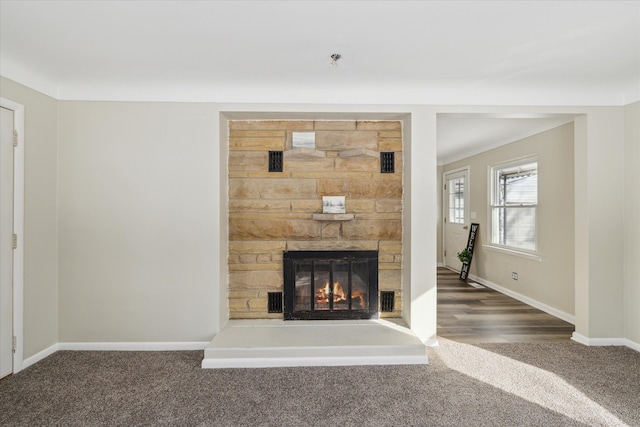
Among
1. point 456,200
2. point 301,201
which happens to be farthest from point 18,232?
point 456,200

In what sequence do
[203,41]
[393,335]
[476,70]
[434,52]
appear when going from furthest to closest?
[393,335] < [476,70] < [434,52] < [203,41]

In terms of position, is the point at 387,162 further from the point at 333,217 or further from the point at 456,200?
the point at 456,200

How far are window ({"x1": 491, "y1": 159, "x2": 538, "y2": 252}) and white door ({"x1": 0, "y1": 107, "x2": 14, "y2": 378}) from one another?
566 cm

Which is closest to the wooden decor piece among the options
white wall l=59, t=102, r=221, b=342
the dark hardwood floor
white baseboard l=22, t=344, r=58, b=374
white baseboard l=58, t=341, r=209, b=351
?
the dark hardwood floor

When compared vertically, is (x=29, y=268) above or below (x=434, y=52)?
below

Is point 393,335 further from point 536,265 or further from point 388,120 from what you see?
point 536,265

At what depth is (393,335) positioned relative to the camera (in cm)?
302

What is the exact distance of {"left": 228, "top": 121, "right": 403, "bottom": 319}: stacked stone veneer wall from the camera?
11.4 feet

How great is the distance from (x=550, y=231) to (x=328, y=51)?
3628 millimetres

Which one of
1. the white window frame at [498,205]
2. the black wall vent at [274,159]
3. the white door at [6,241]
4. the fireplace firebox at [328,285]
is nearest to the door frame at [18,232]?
the white door at [6,241]

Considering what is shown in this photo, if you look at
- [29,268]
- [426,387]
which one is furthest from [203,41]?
[426,387]

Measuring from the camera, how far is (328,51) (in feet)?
7.84

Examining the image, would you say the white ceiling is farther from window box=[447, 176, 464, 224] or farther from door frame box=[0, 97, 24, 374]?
window box=[447, 176, 464, 224]

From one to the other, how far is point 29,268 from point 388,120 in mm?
3546
